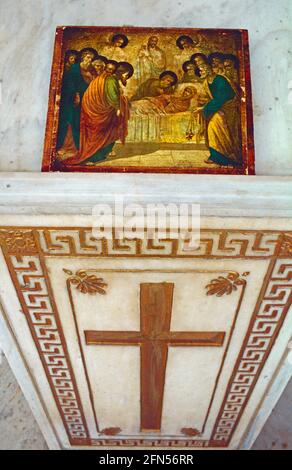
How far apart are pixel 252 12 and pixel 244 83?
0.20 meters

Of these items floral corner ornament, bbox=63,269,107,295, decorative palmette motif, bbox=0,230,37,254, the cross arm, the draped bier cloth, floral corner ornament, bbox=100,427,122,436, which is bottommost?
floral corner ornament, bbox=100,427,122,436

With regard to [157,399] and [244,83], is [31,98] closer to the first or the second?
[244,83]

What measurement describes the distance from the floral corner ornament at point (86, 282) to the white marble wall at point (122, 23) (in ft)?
0.97

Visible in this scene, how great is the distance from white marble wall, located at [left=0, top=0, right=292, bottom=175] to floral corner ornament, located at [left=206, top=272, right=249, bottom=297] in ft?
0.99

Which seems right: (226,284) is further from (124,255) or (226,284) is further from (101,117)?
(101,117)

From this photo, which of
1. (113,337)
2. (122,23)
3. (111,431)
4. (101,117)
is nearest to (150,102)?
(101,117)

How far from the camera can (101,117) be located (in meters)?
1.23

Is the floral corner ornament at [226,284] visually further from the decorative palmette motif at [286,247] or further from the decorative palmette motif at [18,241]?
the decorative palmette motif at [18,241]

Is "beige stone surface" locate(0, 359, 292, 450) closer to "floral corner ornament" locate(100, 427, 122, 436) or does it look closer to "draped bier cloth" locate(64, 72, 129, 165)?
"floral corner ornament" locate(100, 427, 122, 436)

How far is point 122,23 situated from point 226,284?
657mm

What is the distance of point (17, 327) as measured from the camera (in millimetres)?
1560

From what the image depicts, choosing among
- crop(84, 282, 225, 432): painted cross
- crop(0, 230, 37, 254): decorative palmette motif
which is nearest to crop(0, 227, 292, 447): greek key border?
crop(0, 230, 37, 254): decorative palmette motif

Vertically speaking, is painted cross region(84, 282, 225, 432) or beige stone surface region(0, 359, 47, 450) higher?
painted cross region(84, 282, 225, 432)

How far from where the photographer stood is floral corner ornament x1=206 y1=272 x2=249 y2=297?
4.53 ft
